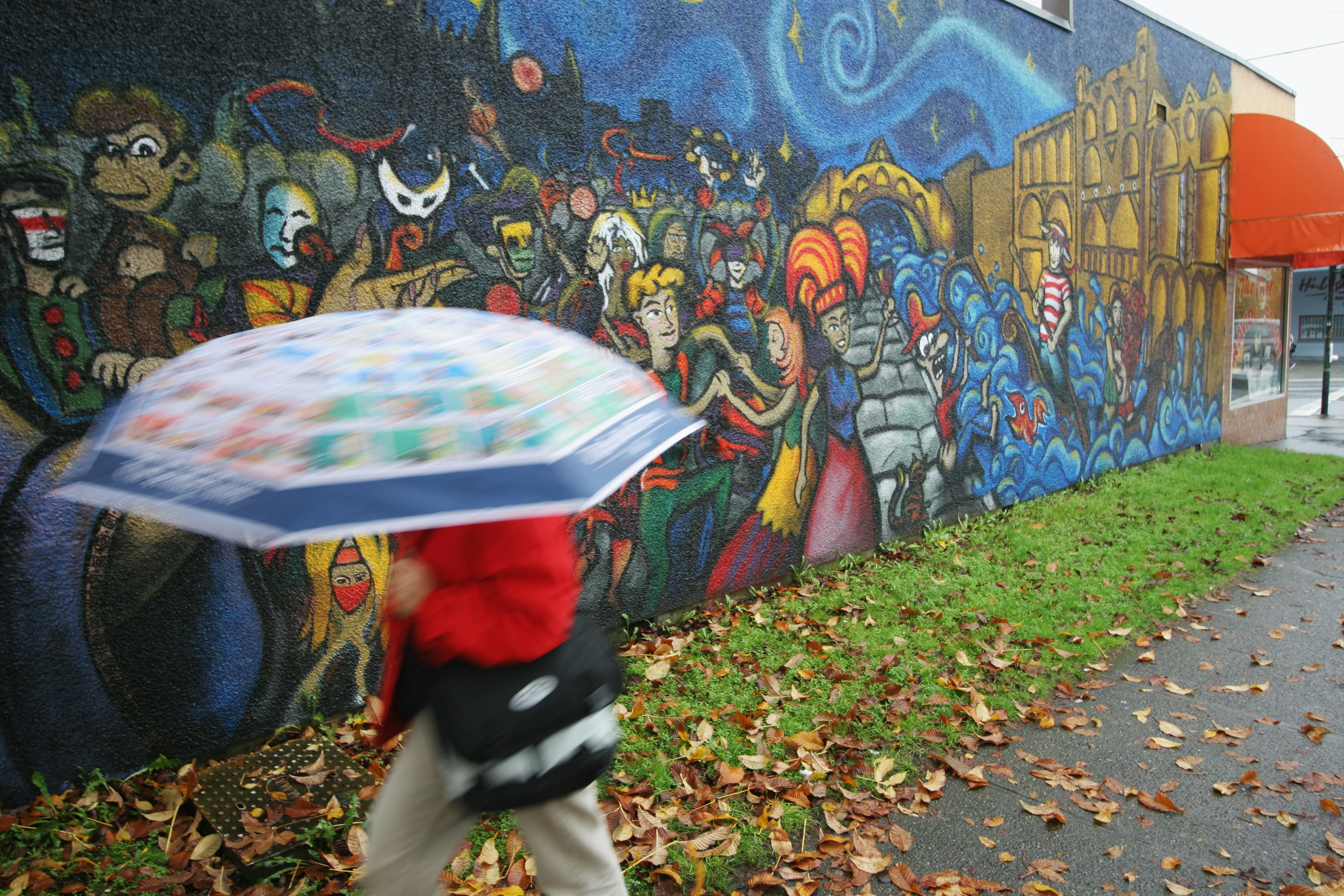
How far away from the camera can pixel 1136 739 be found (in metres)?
3.73

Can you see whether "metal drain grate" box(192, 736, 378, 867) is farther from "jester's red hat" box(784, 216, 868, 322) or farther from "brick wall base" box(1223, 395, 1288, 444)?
"brick wall base" box(1223, 395, 1288, 444)

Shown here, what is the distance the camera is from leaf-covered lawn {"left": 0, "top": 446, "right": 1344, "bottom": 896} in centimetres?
281

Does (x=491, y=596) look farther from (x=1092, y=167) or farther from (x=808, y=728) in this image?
(x=1092, y=167)

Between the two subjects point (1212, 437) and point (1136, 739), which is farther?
point (1212, 437)

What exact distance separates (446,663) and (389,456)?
0.62 m

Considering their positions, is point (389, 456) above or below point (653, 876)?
above

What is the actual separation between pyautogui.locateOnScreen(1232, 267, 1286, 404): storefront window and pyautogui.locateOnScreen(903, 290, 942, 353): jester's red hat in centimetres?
760

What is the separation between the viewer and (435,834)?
76.0 inches

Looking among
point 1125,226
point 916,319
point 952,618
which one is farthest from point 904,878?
point 1125,226

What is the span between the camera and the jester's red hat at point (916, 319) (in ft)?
21.2

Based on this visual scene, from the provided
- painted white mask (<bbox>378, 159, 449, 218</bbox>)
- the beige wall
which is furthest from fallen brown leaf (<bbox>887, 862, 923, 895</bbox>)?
the beige wall

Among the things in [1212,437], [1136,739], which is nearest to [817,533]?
[1136,739]

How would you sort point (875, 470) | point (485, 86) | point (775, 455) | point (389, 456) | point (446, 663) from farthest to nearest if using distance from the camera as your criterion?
point (875, 470)
point (775, 455)
point (485, 86)
point (446, 663)
point (389, 456)

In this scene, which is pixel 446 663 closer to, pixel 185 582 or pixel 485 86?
pixel 185 582
